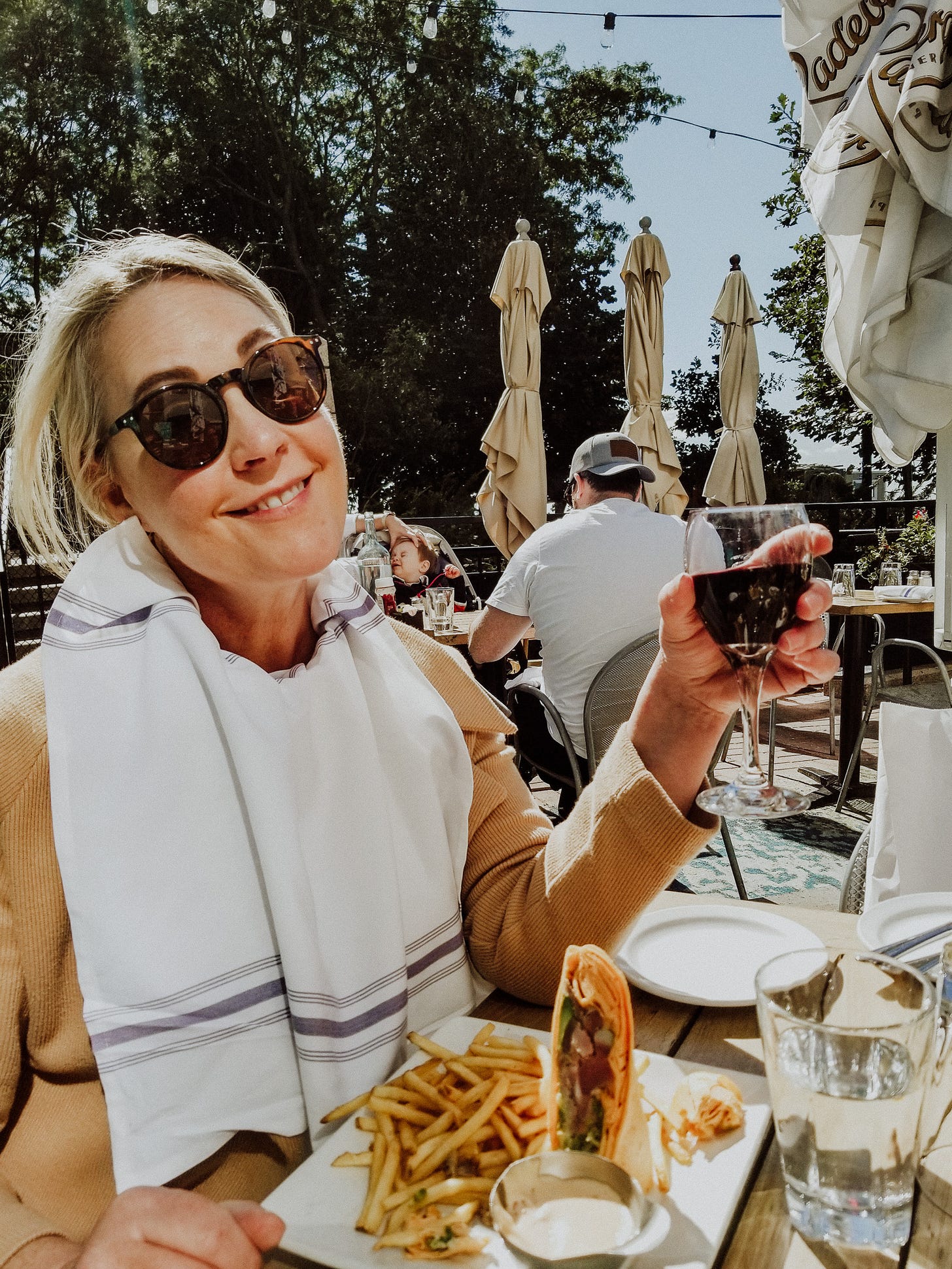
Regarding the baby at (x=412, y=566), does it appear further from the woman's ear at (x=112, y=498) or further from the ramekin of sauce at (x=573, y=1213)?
the ramekin of sauce at (x=573, y=1213)

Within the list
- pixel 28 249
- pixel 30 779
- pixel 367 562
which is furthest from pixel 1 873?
pixel 28 249

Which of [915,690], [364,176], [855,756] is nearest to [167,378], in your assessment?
[915,690]

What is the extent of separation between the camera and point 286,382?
133 centimetres

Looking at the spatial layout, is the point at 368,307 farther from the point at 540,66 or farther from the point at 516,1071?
the point at 516,1071

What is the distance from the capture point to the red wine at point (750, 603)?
3.33 feet

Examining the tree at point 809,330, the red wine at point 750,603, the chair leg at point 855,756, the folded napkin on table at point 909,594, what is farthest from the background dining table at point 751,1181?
the tree at point 809,330

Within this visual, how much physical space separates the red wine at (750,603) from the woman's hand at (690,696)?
3cm

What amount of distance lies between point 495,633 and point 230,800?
9.34 ft

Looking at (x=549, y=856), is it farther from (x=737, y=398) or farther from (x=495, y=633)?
(x=737, y=398)

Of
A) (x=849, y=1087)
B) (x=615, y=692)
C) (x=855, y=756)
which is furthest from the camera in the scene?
(x=855, y=756)

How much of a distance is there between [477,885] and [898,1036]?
0.80 m

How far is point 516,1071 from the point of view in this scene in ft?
3.01

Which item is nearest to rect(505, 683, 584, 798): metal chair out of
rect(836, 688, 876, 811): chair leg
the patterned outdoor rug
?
the patterned outdoor rug

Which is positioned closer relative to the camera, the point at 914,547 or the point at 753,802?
the point at 753,802
